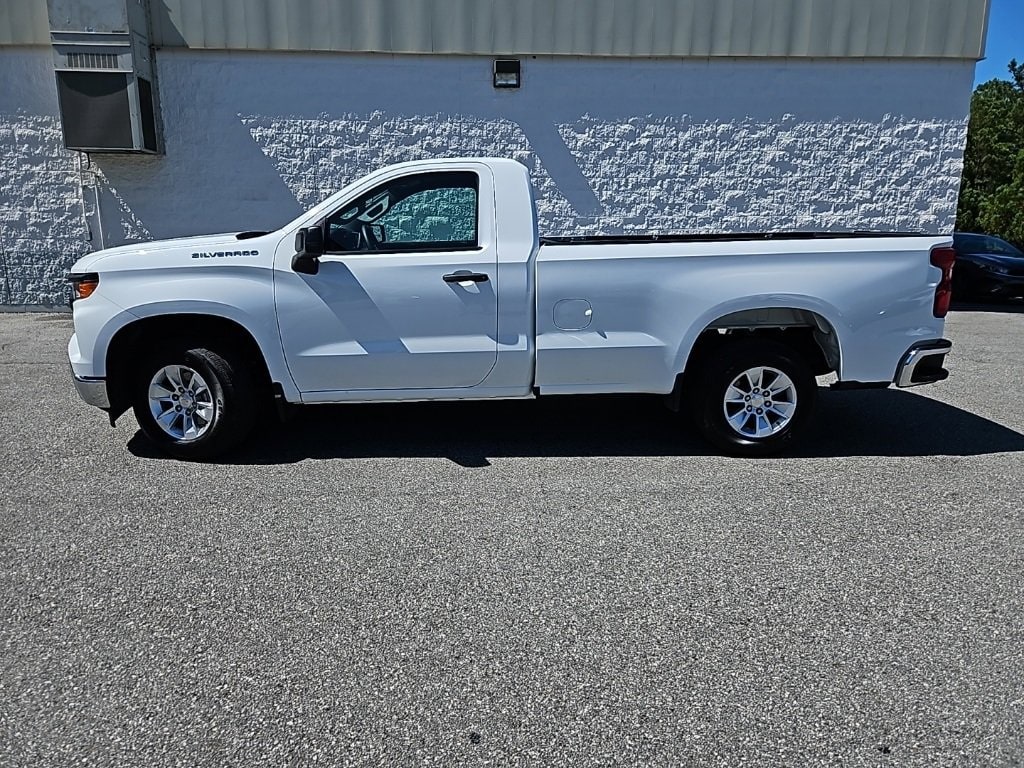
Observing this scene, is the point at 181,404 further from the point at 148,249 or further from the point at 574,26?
the point at 574,26

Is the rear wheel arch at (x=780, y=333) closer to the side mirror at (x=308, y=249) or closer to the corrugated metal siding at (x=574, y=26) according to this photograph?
the side mirror at (x=308, y=249)

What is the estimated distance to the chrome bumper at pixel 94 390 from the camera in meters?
5.28

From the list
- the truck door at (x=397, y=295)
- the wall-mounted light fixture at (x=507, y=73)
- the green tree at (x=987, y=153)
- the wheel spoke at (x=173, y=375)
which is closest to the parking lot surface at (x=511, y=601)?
the wheel spoke at (x=173, y=375)

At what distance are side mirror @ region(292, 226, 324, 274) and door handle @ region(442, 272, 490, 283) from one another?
808mm

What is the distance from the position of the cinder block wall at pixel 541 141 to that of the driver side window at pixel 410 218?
7.19 meters

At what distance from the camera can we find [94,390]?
5289 mm

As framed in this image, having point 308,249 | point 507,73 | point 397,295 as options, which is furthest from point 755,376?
point 507,73

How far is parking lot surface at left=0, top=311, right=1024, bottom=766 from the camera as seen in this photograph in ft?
8.62

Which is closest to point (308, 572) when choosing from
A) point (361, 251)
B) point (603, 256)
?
point (361, 251)

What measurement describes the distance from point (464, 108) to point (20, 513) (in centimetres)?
929

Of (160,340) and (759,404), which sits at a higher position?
(160,340)

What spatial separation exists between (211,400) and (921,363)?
4.77 m

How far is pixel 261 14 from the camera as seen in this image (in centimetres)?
1168

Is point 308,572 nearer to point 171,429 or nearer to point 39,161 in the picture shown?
point 171,429
